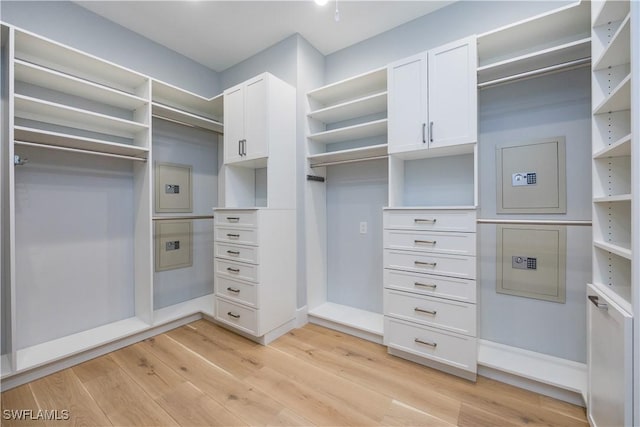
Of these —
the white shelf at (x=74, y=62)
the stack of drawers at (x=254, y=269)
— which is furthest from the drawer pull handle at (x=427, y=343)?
the white shelf at (x=74, y=62)

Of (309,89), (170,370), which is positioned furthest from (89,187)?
(309,89)

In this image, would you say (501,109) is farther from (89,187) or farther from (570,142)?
(89,187)

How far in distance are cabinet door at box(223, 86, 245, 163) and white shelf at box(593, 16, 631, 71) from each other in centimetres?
253

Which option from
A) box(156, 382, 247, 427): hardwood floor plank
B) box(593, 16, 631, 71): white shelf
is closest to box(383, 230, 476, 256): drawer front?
box(593, 16, 631, 71): white shelf

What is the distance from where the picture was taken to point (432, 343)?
6.32 feet

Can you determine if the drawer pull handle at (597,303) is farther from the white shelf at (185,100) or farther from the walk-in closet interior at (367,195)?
the white shelf at (185,100)

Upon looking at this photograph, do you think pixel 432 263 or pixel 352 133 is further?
pixel 352 133

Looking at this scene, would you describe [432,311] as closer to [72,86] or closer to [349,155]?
[349,155]

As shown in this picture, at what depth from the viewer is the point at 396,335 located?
2.09 metres

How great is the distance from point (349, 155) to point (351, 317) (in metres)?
1.61

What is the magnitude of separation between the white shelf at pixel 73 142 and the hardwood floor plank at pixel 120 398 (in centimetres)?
175

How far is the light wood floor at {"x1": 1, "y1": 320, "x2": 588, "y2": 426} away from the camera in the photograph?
4.94ft

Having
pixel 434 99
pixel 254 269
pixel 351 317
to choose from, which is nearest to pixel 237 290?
pixel 254 269

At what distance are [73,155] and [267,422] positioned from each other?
263 centimetres
